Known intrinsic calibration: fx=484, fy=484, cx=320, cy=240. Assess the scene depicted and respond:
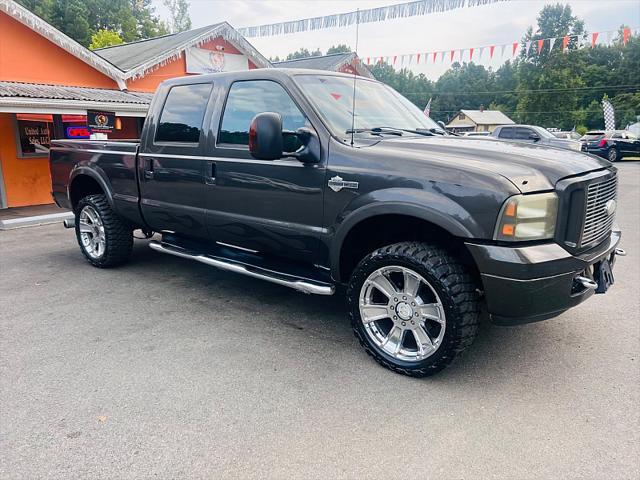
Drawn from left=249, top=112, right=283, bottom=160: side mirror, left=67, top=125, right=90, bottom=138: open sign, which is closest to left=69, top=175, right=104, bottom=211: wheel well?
left=249, top=112, right=283, bottom=160: side mirror

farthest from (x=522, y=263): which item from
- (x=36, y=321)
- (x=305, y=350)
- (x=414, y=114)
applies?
(x=36, y=321)

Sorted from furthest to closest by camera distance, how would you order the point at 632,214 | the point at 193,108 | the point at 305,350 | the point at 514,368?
the point at 632,214 < the point at 193,108 < the point at 305,350 < the point at 514,368

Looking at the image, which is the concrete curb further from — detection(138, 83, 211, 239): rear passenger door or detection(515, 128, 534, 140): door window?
detection(515, 128, 534, 140): door window

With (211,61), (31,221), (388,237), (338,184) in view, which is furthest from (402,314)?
(211,61)

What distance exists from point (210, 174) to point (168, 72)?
40.5ft

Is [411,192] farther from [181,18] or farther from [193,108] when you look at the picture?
[181,18]

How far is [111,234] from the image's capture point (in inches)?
214

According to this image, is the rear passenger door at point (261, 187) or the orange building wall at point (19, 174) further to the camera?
the orange building wall at point (19, 174)

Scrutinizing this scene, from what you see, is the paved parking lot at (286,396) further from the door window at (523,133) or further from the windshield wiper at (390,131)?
the door window at (523,133)

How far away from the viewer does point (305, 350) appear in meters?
3.62

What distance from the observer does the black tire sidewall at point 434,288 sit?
9.78ft

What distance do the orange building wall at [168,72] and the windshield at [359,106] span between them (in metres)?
11.3

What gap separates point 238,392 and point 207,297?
6.16ft

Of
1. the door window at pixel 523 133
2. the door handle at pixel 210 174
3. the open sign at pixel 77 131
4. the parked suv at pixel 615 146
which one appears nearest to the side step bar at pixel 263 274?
the door handle at pixel 210 174
